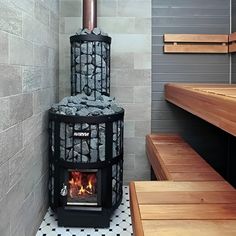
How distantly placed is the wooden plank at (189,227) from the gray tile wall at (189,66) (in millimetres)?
1925

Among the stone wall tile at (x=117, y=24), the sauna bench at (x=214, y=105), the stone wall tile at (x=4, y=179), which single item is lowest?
the stone wall tile at (x=4, y=179)

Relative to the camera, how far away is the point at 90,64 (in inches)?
103

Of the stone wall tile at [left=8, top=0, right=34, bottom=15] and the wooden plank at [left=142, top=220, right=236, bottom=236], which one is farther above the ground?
the stone wall tile at [left=8, top=0, right=34, bottom=15]

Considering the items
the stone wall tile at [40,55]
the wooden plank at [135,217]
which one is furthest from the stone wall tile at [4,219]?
the stone wall tile at [40,55]

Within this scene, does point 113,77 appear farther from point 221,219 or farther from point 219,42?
point 221,219

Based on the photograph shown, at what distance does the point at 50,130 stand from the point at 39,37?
676 mm

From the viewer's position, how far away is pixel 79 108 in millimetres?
2369

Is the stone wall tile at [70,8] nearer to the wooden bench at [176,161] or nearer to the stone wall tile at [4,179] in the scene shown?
the wooden bench at [176,161]

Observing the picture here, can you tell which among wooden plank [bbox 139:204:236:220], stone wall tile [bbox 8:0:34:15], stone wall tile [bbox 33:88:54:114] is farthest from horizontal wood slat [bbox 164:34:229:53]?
wooden plank [bbox 139:204:236:220]

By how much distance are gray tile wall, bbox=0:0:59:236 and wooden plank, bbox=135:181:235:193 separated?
0.69m

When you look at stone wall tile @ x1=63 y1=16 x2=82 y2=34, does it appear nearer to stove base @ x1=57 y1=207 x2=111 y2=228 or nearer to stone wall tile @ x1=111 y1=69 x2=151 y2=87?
stone wall tile @ x1=111 y1=69 x2=151 y2=87

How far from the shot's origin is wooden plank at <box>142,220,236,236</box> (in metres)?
1.20

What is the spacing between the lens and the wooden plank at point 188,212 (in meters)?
1.34

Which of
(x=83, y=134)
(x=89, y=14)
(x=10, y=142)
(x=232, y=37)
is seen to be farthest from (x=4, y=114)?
(x=232, y=37)
